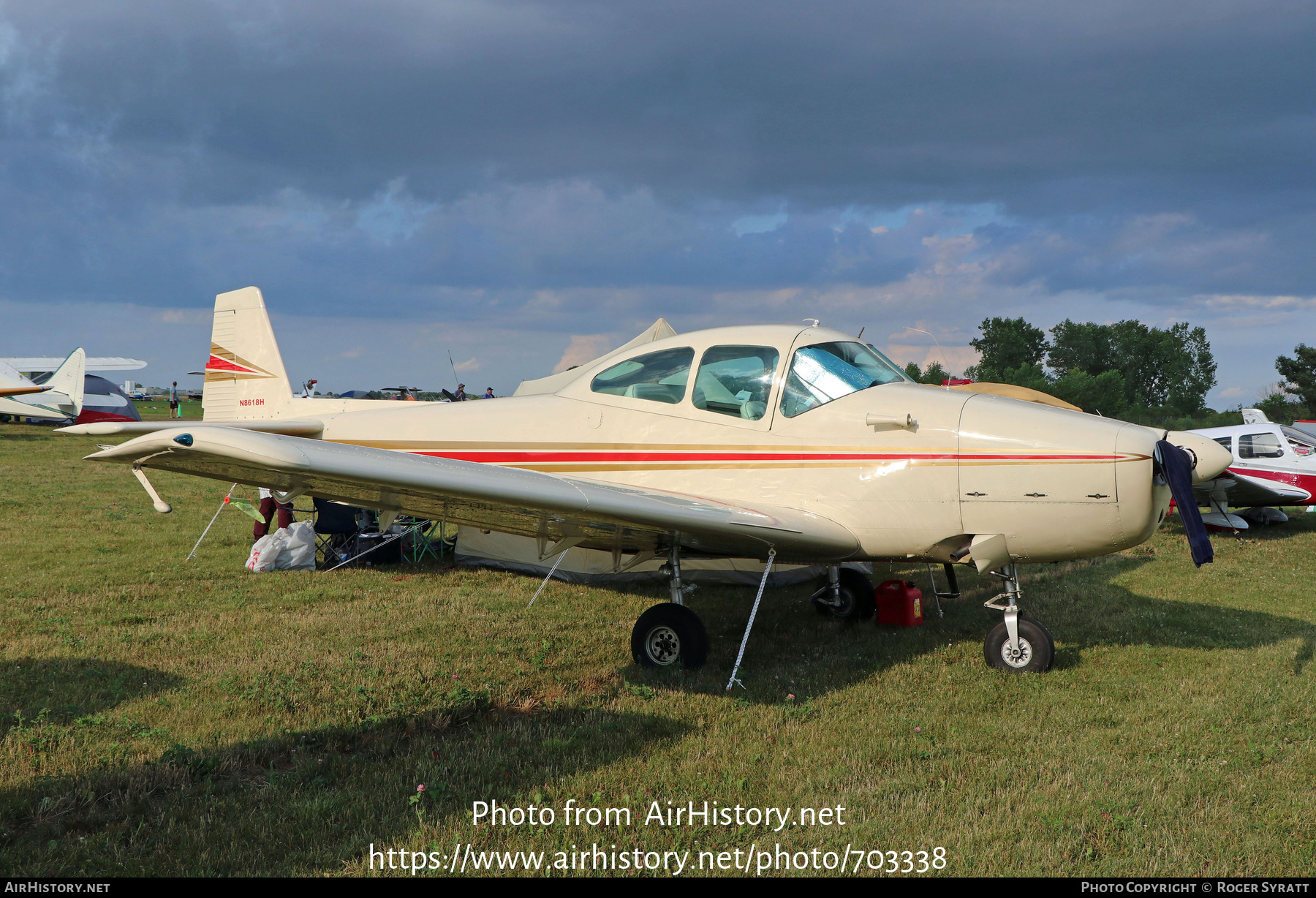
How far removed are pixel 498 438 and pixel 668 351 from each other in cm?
166

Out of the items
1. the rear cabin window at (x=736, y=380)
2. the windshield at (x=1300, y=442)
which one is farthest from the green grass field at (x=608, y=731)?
the windshield at (x=1300, y=442)

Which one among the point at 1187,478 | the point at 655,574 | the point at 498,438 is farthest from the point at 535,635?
the point at 1187,478

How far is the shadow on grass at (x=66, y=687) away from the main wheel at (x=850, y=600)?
4920 mm

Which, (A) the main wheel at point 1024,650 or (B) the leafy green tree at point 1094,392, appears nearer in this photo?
(A) the main wheel at point 1024,650

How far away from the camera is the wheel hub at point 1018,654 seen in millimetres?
5113

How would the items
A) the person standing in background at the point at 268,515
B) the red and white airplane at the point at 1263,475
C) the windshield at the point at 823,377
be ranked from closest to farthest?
1. the windshield at the point at 823,377
2. the person standing in background at the point at 268,515
3. the red and white airplane at the point at 1263,475

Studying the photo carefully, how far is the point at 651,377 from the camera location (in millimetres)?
5680

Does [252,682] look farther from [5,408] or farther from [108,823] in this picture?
[5,408]

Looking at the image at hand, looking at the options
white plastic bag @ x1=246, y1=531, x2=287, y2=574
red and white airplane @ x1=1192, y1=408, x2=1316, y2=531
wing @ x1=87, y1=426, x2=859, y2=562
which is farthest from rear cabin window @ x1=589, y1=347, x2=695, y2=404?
red and white airplane @ x1=1192, y1=408, x2=1316, y2=531

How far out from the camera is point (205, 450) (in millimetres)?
3221

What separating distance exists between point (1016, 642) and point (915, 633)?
3.88 ft

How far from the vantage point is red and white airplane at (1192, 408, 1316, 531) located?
12.3m

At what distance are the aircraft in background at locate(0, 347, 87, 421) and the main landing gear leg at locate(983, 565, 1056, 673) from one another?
3361 centimetres

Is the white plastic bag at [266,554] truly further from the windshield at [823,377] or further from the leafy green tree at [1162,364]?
the leafy green tree at [1162,364]
